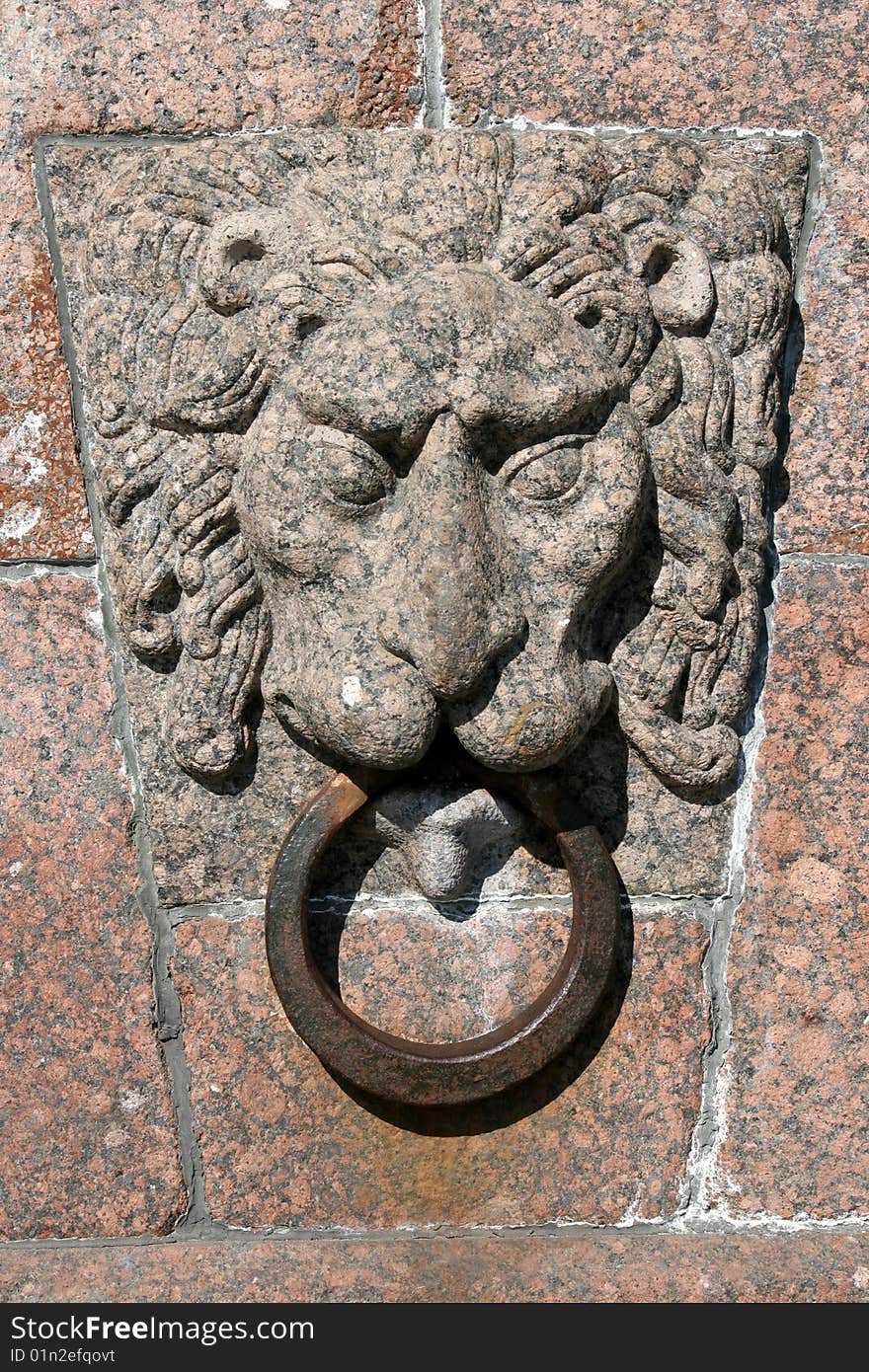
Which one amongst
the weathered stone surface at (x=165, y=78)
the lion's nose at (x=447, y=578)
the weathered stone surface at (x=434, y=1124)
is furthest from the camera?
the weathered stone surface at (x=434, y=1124)


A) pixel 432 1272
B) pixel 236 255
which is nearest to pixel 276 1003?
pixel 432 1272

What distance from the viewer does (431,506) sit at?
113cm

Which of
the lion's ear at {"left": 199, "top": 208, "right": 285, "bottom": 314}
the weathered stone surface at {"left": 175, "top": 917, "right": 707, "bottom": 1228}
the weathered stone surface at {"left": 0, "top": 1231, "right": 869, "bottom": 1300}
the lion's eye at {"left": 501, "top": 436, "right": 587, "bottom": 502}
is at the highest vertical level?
the lion's ear at {"left": 199, "top": 208, "right": 285, "bottom": 314}

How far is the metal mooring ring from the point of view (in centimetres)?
129

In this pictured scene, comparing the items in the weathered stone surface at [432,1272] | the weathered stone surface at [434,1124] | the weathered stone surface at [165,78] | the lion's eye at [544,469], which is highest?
the weathered stone surface at [165,78]

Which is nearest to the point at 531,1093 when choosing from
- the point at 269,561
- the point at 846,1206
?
the point at 846,1206

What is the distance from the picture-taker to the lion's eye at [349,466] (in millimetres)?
1140

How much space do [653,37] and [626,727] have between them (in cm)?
74

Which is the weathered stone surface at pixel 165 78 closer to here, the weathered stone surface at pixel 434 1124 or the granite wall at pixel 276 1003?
the granite wall at pixel 276 1003

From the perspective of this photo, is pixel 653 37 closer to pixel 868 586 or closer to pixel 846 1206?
pixel 868 586

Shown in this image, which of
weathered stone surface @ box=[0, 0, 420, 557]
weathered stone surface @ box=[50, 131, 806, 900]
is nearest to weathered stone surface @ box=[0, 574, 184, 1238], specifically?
weathered stone surface @ box=[50, 131, 806, 900]

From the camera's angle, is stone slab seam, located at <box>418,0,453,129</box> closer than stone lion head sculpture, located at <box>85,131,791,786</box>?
No

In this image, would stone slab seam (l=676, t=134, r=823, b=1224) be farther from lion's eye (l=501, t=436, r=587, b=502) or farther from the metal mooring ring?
lion's eye (l=501, t=436, r=587, b=502)

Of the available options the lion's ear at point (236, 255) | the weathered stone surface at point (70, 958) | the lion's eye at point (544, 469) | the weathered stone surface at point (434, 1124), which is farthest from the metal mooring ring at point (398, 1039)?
the lion's ear at point (236, 255)
